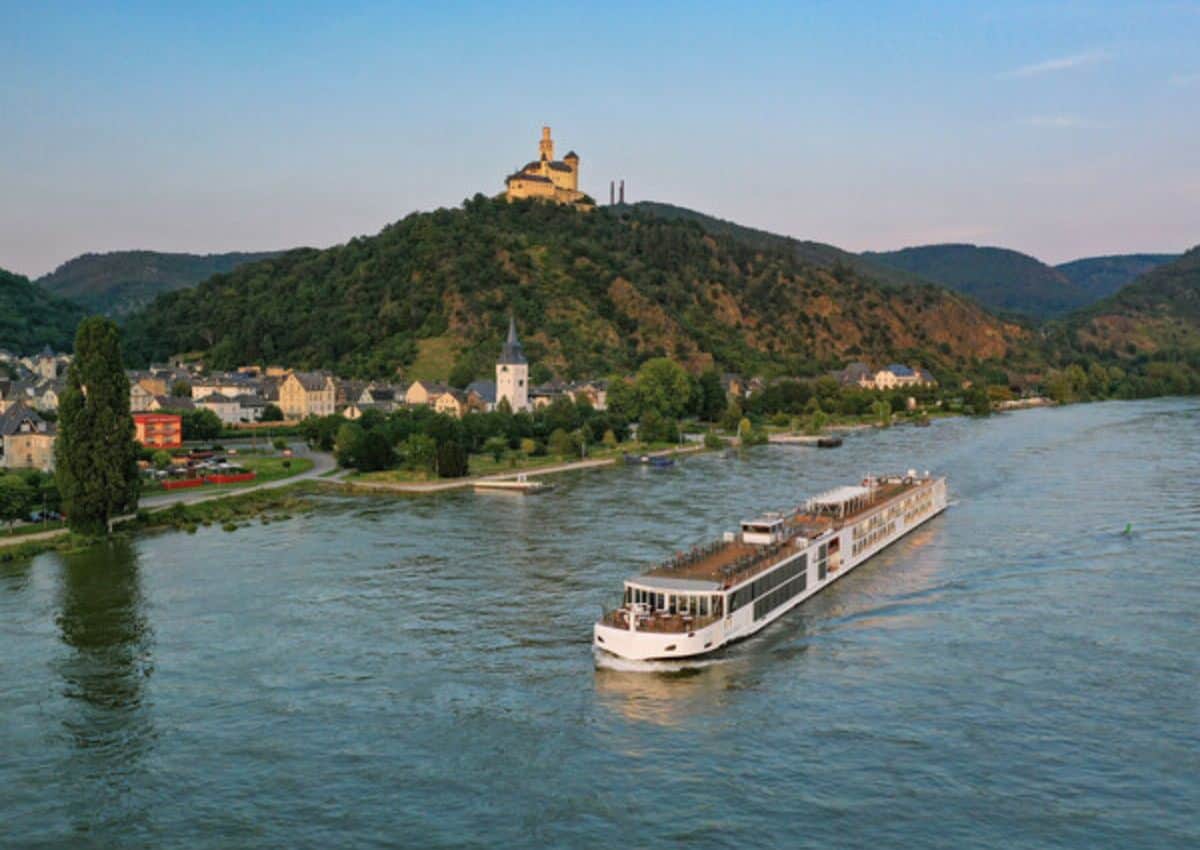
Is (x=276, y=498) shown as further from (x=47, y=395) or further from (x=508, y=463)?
(x=47, y=395)

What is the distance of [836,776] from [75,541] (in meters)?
41.5

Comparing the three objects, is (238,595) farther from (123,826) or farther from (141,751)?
(123,826)

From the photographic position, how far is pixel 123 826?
24.2 meters

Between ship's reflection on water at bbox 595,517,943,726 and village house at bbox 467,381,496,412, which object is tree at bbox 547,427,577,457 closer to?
village house at bbox 467,381,496,412

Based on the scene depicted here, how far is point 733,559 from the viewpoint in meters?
42.4

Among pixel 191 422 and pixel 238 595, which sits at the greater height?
pixel 191 422

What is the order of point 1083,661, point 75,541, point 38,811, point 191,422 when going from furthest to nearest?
point 191,422 → point 75,541 → point 1083,661 → point 38,811

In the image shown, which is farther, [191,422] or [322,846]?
[191,422]

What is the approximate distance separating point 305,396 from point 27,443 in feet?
151

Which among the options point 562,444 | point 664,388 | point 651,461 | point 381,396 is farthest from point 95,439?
point 664,388

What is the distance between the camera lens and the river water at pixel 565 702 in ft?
80.2

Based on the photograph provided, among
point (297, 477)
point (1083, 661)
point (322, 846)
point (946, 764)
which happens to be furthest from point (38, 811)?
point (297, 477)

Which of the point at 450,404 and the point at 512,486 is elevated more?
the point at 450,404

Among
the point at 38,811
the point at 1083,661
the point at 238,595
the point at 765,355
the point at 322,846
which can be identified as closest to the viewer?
the point at 322,846
